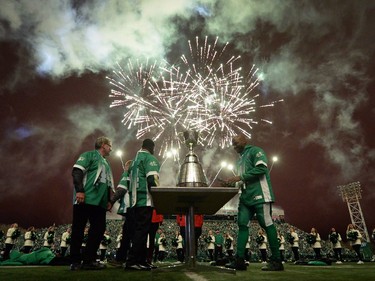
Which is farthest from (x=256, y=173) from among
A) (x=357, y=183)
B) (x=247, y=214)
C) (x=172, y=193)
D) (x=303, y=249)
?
(x=357, y=183)

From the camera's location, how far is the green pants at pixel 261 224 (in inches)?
196

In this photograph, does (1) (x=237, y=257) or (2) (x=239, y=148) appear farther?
(2) (x=239, y=148)

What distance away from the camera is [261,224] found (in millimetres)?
5180

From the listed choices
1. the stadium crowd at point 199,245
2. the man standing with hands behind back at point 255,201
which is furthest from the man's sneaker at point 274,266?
the stadium crowd at point 199,245

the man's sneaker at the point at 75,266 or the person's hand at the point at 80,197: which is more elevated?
the person's hand at the point at 80,197

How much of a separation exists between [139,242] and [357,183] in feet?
176

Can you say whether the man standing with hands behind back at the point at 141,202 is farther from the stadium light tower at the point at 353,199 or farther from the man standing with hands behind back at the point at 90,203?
the stadium light tower at the point at 353,199

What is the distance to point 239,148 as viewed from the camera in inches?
229

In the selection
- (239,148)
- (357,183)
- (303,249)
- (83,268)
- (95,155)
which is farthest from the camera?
(357,183)

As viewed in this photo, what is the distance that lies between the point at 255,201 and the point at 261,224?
0.45 m

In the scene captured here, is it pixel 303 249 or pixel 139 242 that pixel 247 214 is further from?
pixel 303 249

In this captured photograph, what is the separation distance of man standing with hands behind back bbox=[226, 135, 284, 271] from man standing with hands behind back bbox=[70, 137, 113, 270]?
2349 millimetres

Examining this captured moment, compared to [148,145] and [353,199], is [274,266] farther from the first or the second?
[353,199]

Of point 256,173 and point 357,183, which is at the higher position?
point 357,183
